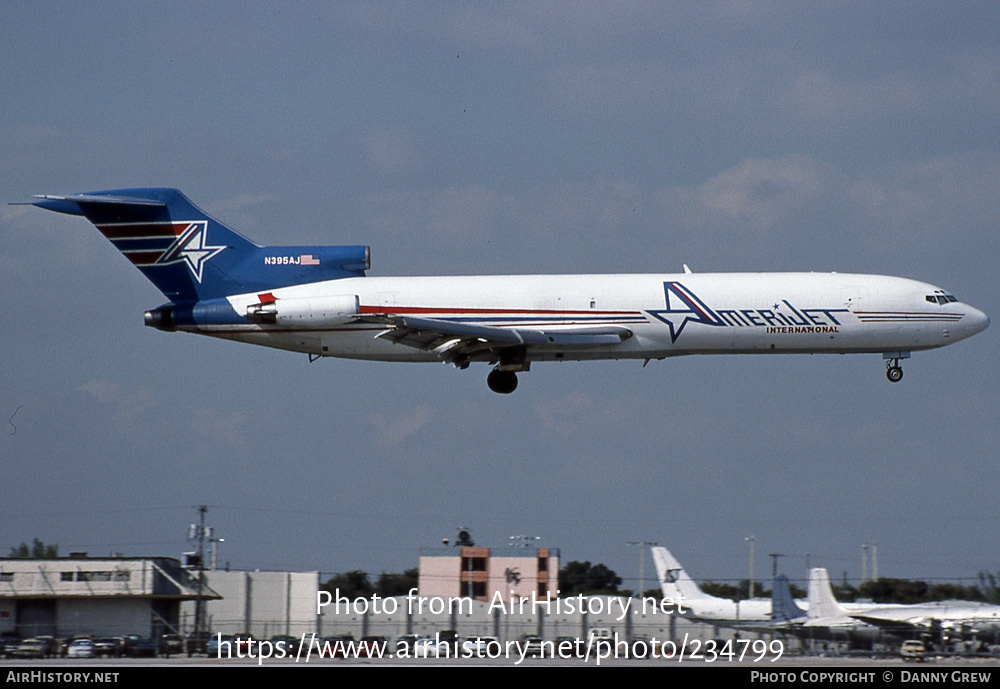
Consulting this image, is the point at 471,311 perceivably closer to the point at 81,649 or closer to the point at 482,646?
the point at 482,646

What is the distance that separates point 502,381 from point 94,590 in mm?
14293

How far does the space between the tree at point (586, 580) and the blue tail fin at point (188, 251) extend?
14315 mm

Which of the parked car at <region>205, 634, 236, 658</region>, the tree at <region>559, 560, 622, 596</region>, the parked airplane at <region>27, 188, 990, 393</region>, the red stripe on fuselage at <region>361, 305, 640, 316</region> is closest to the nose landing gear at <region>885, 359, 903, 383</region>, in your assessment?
the parked airplane at <region>27, 188, 990, 393</region>

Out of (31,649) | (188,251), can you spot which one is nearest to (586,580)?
(31,649)

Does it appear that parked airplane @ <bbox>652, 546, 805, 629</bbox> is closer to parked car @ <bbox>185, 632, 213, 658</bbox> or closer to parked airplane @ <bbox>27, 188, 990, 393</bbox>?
parked airplane @ <bbox>27, 188, 990, 393</bbox>

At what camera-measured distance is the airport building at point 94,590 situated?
33.1 metres

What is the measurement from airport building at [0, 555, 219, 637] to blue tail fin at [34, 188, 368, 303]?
446 inches

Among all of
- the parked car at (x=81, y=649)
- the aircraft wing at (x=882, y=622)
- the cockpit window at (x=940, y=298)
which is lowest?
the parked car at (x=81, y=649)

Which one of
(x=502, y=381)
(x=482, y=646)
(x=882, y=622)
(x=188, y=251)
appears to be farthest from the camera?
(x=188, y=251)

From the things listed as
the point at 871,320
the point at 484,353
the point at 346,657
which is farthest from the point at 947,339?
the point at 346,657

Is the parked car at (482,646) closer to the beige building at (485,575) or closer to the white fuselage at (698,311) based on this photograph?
the beige building at (485,575)

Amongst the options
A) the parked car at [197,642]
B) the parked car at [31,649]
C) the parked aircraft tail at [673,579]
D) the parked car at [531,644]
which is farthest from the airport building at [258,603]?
the parked aircraft tail at [673,579]

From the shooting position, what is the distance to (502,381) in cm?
4191

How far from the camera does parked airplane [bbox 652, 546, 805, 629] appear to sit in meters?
29.7
